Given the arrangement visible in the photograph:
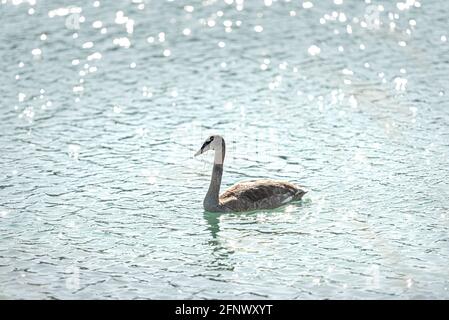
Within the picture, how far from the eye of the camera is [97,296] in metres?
23.0

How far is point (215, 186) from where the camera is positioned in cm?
2838

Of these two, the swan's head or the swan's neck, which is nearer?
the swan's neck

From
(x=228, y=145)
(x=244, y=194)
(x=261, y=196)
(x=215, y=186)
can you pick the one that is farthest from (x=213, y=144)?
(x=228, y=145)

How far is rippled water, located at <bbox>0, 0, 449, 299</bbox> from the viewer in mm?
24328

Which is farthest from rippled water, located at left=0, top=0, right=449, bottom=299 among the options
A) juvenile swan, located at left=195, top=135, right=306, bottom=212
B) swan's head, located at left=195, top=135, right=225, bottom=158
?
swan's head, located at left=195, top=135, right=225, bottom=158

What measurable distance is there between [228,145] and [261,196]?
5.32 meters

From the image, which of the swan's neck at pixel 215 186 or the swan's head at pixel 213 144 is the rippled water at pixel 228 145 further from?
the swan's head at pixel 213 144

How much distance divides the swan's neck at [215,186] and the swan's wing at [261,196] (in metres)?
0.25

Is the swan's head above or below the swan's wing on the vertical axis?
above

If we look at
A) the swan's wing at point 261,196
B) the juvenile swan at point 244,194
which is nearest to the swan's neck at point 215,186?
the juvenile swan at point 244,194

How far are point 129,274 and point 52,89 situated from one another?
1597 centimetres

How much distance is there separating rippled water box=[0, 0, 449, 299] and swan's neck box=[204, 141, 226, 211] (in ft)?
1.12

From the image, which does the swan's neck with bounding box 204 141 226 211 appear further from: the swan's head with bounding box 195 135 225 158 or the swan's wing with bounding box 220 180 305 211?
the swan's wing with bounding box 220 180 305 211

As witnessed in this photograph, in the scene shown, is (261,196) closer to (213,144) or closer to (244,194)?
(244,194)
